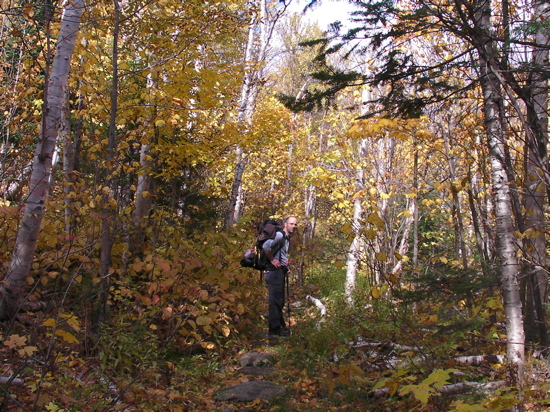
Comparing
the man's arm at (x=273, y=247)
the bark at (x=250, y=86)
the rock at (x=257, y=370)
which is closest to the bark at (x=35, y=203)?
the rock at (x=257, y=370)

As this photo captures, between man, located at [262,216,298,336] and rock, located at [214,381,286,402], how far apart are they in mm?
1970

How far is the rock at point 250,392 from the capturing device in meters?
4.10

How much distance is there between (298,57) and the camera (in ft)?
78.1

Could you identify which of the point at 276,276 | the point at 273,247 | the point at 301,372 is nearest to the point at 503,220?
the point at 301,372

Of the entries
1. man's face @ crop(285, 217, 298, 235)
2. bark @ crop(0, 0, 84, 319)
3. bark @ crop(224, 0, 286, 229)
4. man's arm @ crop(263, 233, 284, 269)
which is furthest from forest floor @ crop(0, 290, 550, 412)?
bark @ crop(224, 0, 286, 229)

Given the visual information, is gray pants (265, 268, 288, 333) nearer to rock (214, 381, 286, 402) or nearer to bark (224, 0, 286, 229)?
rock (214, 381, 286, 402)

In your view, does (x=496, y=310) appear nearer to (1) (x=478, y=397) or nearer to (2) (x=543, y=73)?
(1) (x=478, y=397)

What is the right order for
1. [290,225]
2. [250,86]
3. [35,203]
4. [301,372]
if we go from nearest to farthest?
1. [35,203]
2. [301,372]
3. [290,225]
4. [250,86]

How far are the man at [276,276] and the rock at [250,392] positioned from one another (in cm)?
197

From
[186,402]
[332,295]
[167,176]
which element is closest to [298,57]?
[332,295]

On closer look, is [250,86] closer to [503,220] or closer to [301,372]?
[301,372]

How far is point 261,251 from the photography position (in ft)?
20.9

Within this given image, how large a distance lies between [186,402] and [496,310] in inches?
152

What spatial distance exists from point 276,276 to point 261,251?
0.46 m
